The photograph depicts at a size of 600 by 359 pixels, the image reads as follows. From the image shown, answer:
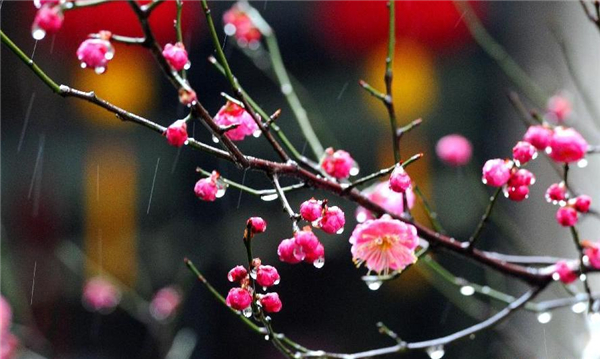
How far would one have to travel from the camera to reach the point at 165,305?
8.66 feet

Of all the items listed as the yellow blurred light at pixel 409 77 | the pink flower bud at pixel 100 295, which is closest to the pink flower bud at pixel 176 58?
the pink flower bud at pixel 100 295

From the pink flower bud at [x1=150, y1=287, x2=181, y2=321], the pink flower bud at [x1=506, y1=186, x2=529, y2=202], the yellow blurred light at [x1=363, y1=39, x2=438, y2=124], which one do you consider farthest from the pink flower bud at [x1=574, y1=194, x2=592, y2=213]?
the yellow blurred light at [x1=363, y1=39, x2=438, y2=124]

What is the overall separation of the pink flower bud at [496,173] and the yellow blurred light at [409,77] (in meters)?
2.82

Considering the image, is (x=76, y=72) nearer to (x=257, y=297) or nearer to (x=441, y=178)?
(x=441, y=178)

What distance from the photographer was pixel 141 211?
156 inches

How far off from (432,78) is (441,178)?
0.60m

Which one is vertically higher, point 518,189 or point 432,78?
point 518,189

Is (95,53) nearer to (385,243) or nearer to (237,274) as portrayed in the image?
(237,274)

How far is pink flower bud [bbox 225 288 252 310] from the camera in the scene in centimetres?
92

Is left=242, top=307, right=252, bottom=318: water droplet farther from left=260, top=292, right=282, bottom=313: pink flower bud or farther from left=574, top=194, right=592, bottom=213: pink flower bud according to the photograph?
left=574, top=194, right=592, bottom=213: pink flower bud

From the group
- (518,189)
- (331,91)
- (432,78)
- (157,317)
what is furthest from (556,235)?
(518,189)

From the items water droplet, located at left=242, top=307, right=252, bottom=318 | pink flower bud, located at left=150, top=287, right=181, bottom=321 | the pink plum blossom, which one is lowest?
pink flower bud, located at left=150, top=287, right=181, bottom=321

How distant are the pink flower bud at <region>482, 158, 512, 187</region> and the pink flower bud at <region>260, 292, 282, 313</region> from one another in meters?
0.34

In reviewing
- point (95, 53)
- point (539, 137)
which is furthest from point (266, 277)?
point (539, 137)
